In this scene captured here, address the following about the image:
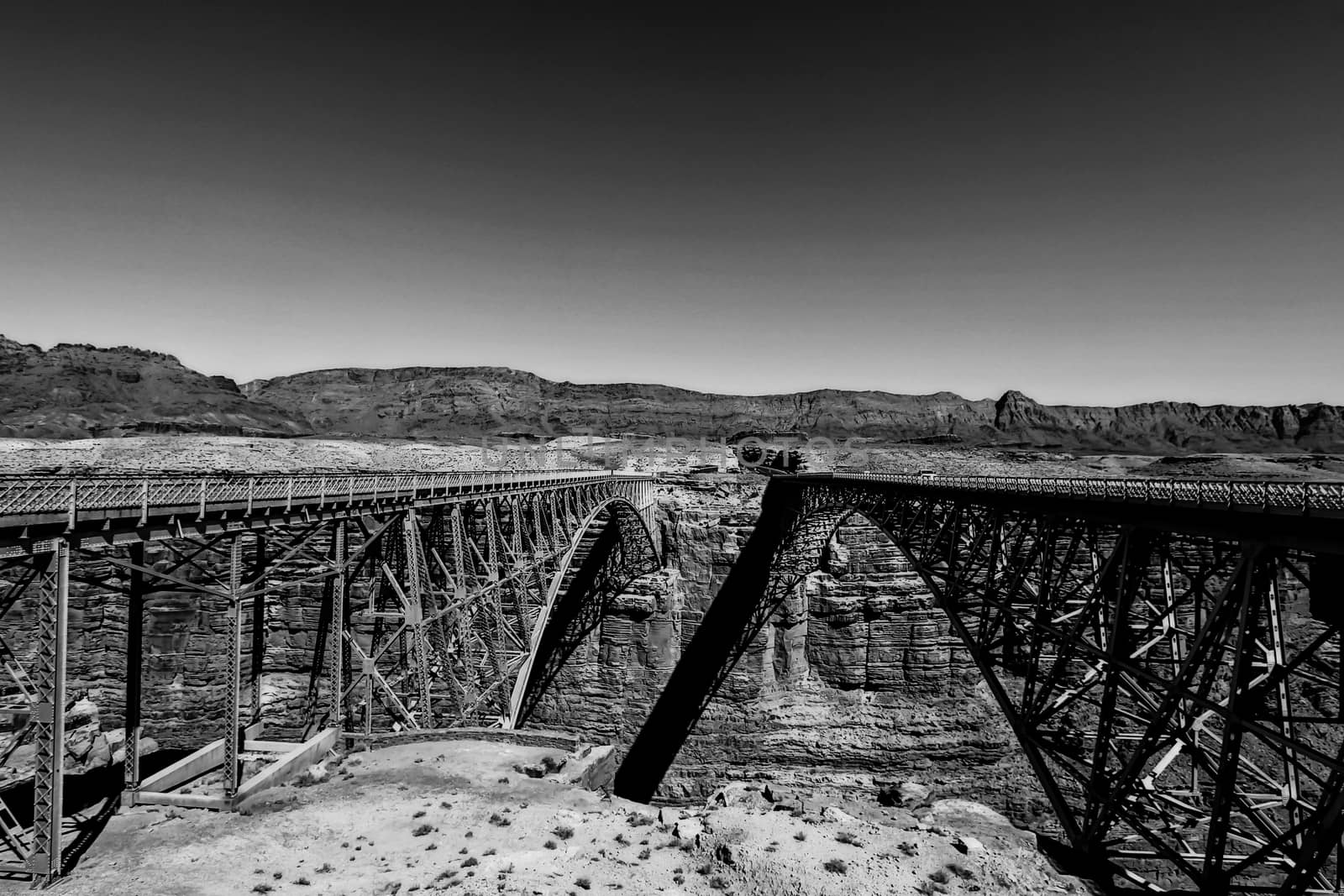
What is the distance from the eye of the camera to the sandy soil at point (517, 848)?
1103cm

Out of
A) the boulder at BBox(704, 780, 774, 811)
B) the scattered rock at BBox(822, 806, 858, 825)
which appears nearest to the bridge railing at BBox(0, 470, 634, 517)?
the boulder at BBox(704, 780, 774, 811)

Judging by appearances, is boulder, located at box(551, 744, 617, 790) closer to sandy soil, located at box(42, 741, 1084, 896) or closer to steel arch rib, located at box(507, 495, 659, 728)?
sandy soil, located at box(42, 741, 1084, 896)

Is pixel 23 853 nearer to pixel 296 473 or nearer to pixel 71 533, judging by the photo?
pixel 71 533

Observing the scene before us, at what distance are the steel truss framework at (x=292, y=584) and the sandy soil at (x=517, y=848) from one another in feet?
4.07

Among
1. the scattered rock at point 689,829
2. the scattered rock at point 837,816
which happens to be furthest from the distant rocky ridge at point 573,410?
the scattered rock at point 837,816

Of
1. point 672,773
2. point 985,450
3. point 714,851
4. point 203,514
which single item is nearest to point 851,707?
point 672,773

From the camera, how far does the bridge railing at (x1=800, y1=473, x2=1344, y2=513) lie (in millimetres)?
8398

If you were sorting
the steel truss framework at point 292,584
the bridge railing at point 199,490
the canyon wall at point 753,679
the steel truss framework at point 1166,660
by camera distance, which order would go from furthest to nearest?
the canyon wall at point 753,679, the steel truss framework at point 292,584, the bridge railing at point 199,490, the steel truss framework at point 1166,660

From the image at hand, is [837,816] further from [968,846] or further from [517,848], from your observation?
[517,848]

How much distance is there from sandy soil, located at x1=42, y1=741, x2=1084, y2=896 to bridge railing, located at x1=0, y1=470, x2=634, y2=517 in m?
6.21

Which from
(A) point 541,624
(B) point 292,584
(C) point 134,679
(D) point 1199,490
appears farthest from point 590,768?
(D) point 1199,490

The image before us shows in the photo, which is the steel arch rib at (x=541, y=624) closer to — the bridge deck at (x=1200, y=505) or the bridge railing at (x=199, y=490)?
the bridge railing at (x=199, y=490)

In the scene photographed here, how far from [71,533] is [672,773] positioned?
28818 mm

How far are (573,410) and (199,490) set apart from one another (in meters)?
103
